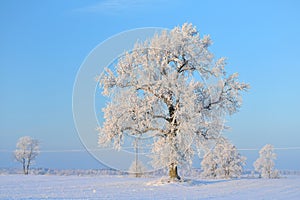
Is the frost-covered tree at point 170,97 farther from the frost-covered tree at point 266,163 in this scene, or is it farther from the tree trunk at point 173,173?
the frost-covered tree at point 266,163

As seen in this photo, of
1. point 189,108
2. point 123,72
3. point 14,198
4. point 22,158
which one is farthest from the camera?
point 22,158

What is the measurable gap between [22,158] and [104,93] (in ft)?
170

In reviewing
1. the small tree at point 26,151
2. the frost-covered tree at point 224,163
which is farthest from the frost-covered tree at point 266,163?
the small tree at point 26,151

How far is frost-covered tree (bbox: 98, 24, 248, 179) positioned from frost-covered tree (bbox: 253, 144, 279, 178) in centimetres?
5092

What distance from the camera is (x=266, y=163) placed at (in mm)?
75938

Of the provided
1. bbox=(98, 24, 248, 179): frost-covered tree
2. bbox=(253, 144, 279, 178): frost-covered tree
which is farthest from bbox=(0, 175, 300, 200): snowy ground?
bbox=(253, 144, 279, 178): frost-covered tree

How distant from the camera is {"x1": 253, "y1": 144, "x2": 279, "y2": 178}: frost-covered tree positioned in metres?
75.2

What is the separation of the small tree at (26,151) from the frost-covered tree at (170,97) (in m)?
51.0

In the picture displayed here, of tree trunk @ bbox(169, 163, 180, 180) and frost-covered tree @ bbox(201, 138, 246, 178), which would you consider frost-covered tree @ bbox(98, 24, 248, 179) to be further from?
frost-covered tree @ bbox(201, 138, 246, 178)

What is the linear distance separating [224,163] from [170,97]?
4601 cm

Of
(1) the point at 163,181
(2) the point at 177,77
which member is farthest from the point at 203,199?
(2) the point at 177,77

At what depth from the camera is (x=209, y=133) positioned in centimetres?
2755

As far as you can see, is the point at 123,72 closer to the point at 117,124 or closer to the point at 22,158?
the point at 117,124

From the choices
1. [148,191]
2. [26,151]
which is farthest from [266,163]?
[148,191]
